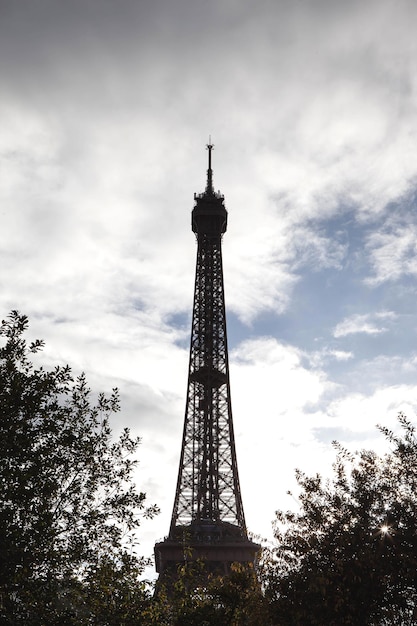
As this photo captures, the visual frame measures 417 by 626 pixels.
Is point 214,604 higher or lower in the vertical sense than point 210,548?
lower

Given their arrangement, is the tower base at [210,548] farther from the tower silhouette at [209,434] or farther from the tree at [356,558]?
the tree at [356,558]

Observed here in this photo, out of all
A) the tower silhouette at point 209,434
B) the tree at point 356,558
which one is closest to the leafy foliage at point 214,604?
the tree at point 356,558

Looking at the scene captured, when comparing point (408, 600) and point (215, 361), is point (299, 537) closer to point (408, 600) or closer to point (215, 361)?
point (408, 600)

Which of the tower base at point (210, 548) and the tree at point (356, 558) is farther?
the tower base at point (210, 548)

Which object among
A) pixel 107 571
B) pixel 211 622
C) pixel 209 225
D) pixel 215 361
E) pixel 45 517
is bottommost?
pixel 211 622

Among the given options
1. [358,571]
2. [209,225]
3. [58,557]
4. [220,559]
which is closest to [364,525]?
[358,571]

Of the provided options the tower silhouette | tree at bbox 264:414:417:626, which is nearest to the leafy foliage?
tree at bbox 264:414:417:626

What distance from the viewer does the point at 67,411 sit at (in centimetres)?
1691

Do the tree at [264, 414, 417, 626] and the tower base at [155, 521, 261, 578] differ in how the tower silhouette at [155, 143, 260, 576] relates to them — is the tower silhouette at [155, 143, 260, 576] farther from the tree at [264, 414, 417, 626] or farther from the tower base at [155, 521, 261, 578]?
the tree at [264, 414, 417, 626]

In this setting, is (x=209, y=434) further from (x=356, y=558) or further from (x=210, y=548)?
(x=356, y=558)

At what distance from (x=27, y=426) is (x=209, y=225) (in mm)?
68660

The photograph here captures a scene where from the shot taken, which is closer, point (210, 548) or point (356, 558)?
point (356, 558)

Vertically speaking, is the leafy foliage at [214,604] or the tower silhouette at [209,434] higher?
the tower silhouette at [209,434]

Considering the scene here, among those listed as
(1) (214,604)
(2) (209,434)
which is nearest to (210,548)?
(2) (209,434)
